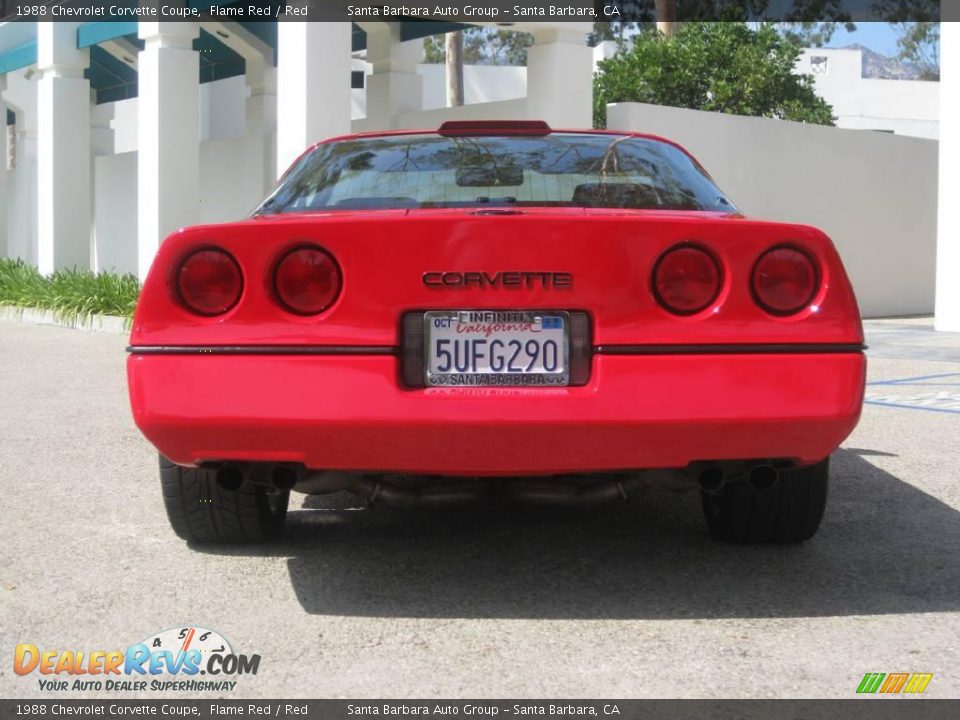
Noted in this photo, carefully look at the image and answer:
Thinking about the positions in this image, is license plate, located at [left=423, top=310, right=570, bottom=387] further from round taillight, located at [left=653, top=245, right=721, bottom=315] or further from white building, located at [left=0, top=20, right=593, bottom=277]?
white building, located at [left=0, top=20, right=593, bottom=277]

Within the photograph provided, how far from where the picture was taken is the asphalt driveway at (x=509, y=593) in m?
2.91

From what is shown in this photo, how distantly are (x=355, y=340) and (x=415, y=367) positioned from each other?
6.6 inches

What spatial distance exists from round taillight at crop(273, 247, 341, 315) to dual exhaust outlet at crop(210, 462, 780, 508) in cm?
45

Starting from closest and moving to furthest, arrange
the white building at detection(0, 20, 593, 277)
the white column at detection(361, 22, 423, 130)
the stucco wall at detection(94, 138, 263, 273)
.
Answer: the white building at detection(0, 20, 593, 277), the white column at detection(361, 22, 423, 130), the stucco wall at detection(94, 138, 263, 273)

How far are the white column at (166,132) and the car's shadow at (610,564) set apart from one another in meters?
11.1

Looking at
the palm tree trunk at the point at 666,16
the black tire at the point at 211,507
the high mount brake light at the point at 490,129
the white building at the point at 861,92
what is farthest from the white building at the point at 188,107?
the white building at the point at 861,92

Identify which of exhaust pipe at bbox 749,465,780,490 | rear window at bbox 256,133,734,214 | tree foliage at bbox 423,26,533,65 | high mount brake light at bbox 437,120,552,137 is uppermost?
tree foliage at bbox 423,26,533,65

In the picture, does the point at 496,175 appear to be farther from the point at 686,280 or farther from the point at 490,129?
the point at 686,280

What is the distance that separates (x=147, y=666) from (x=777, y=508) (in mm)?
1988

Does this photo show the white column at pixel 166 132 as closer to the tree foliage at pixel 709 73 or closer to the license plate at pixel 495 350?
the tree foliage at pixel 709 73

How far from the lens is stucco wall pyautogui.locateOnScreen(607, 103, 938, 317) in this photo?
15.0 meters

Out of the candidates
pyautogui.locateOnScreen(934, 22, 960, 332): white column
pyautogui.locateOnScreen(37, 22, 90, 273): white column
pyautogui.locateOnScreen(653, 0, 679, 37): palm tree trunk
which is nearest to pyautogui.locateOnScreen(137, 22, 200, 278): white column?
pyautogui.locateOnScreen(37, 22, 90, 273): white column

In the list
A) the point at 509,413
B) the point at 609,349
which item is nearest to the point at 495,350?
the point at 509,413

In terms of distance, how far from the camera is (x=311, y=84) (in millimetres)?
12148
